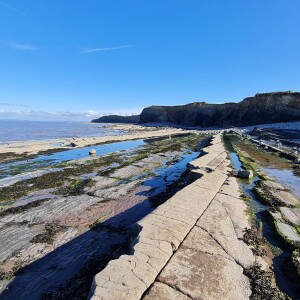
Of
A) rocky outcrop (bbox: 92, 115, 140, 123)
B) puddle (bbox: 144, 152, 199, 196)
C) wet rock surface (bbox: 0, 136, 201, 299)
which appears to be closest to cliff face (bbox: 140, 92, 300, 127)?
rocky outcrop (bbox: 92, 115, 140, 123)

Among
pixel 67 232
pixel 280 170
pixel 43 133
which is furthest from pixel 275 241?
pixel 43 133

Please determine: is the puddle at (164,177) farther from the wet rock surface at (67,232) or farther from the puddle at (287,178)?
the puddle at (287,178)

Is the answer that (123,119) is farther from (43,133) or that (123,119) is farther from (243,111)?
(243,111)

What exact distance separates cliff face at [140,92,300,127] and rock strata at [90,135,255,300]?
5715 cm

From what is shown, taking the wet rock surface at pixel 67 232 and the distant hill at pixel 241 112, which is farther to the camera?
the distant hill at pixel 241 112

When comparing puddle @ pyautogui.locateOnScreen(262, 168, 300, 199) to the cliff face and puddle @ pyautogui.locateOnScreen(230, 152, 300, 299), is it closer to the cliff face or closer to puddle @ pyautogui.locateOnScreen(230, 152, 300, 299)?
puddle @ pyautogui.locateOnScreen(230, 152, 300, 299)

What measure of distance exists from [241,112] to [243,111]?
0.92m

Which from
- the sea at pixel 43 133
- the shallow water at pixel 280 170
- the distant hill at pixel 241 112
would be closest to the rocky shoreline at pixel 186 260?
the shallow water at pixel 280 170

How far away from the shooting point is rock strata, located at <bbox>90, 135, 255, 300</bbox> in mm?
4664

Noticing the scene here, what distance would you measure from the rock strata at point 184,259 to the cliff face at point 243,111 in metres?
57.1

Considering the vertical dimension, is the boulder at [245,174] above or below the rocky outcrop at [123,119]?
above

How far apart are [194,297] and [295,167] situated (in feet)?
54.0

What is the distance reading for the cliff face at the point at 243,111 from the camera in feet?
193

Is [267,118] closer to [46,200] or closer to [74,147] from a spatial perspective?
[74,147]
